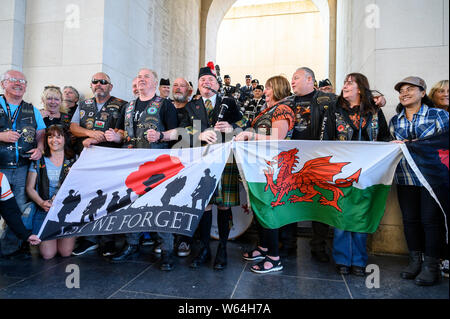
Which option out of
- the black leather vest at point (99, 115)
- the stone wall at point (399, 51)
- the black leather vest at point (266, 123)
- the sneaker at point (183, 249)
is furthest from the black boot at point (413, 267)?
the black leather vest at point (99, 115)

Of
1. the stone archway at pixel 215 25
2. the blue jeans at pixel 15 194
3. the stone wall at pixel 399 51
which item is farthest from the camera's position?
the stone archway at pixel 215 25

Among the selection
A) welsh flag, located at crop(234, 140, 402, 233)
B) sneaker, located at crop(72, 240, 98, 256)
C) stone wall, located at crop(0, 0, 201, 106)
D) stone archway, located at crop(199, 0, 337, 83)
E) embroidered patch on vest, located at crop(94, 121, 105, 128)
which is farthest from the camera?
stone archway, located at crop(199, 0, 337, 83)

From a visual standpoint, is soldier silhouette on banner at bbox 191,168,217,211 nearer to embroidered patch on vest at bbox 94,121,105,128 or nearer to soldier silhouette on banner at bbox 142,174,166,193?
soldier silhouette on banner at bbox 142,174,166,193

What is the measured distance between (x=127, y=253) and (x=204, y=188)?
3.90ft

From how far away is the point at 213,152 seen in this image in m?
2.90

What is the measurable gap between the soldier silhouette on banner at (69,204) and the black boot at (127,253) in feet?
2.11

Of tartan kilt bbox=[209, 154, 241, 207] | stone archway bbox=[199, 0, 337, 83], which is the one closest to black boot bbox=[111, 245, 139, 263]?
tartan kilt bbox=[209, 154, 241, 207]

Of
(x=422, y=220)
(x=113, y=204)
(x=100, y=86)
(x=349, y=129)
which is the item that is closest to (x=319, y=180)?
(x=349, y=129)

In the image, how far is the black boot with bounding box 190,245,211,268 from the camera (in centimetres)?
296

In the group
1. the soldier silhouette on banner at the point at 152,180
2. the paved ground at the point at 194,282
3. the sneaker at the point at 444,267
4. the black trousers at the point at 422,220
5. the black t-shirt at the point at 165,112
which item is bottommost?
the paved ground at the point at 194,282

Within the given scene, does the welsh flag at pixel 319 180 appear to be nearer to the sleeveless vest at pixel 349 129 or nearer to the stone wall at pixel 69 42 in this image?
the sleeveless vest at pixel 349 129

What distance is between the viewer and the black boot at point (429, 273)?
2.56 metres

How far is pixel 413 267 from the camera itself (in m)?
2.75

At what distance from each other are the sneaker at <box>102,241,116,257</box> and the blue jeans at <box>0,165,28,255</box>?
899 millimetres
